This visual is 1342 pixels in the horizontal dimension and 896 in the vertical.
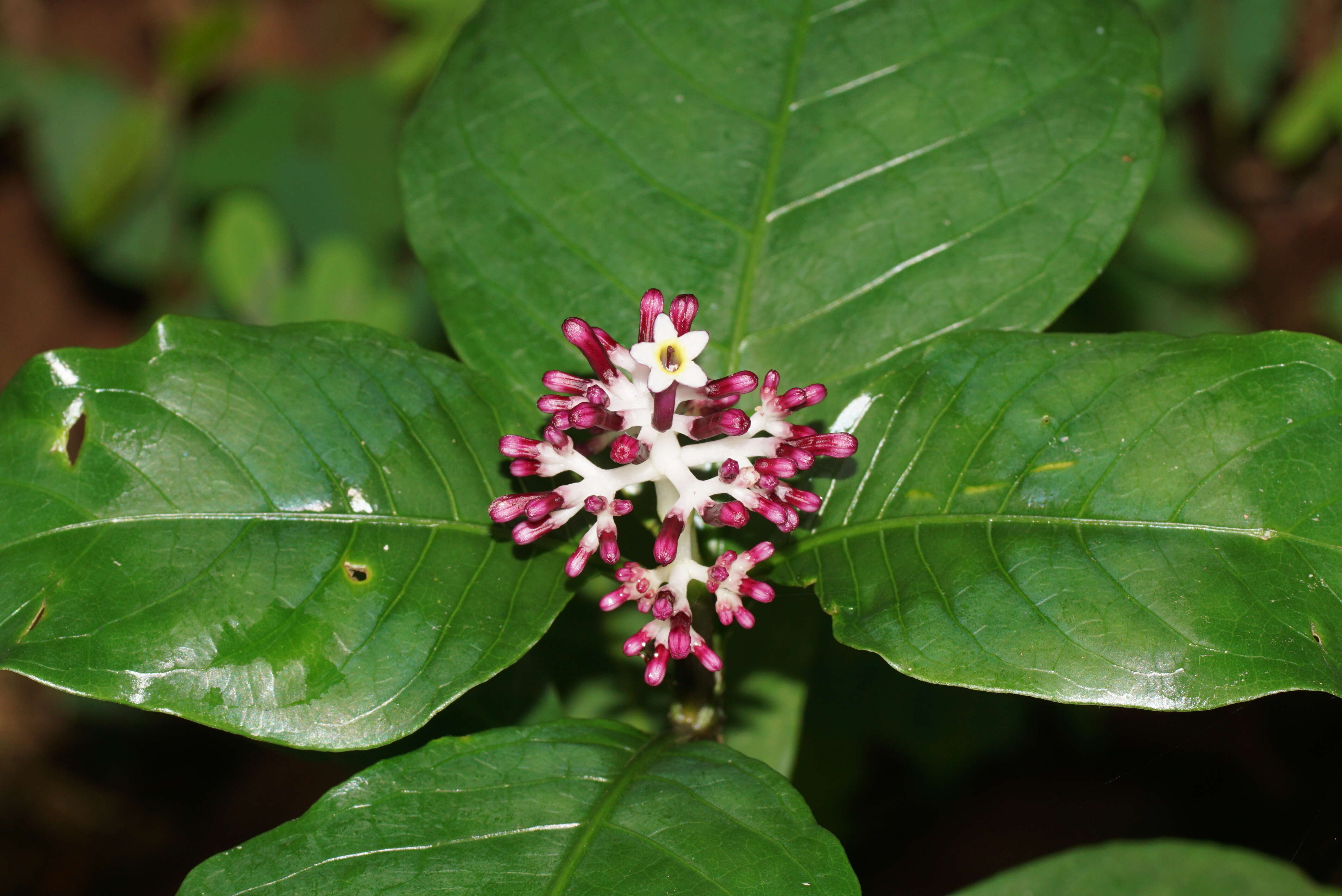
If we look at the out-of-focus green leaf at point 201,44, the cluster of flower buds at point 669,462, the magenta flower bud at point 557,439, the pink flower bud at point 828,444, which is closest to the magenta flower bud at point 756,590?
the cluster of flower buds at point 669,462

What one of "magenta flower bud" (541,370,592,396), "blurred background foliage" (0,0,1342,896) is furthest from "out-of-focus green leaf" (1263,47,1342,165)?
"magenta flower bud" (541,370,592,396)

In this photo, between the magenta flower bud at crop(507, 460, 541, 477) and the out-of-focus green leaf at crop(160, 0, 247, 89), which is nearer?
the magenta flower bud at crop(507, 460, 541, 477)

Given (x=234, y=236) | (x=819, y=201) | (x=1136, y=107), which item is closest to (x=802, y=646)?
(x=819, y=201)

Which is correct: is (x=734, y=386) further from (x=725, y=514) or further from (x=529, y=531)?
(x=529, y=531)

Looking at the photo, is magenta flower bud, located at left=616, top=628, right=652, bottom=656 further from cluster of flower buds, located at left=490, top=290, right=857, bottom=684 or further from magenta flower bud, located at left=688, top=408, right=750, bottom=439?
magenta flower bud, located at left=688, top=408, right=750, bottom=439

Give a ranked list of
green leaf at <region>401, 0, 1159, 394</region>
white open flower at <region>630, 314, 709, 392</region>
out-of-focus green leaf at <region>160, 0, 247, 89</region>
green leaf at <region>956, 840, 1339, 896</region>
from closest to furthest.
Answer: white open flower at <region>630, 314, 709, 392</region>, green leaf at <region>401, 0, 1159, 394</region>, green leaf at <region>956, 840, 1339, 896</region>, out-of-focus green leaf at <region>160, 0, 247, 89</region>

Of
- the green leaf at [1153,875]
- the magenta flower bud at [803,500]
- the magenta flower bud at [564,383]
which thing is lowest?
the green leaf at [1153,875]

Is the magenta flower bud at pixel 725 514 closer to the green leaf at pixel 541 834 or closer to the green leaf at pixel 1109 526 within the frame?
the green leaf at pixel 1109 526
